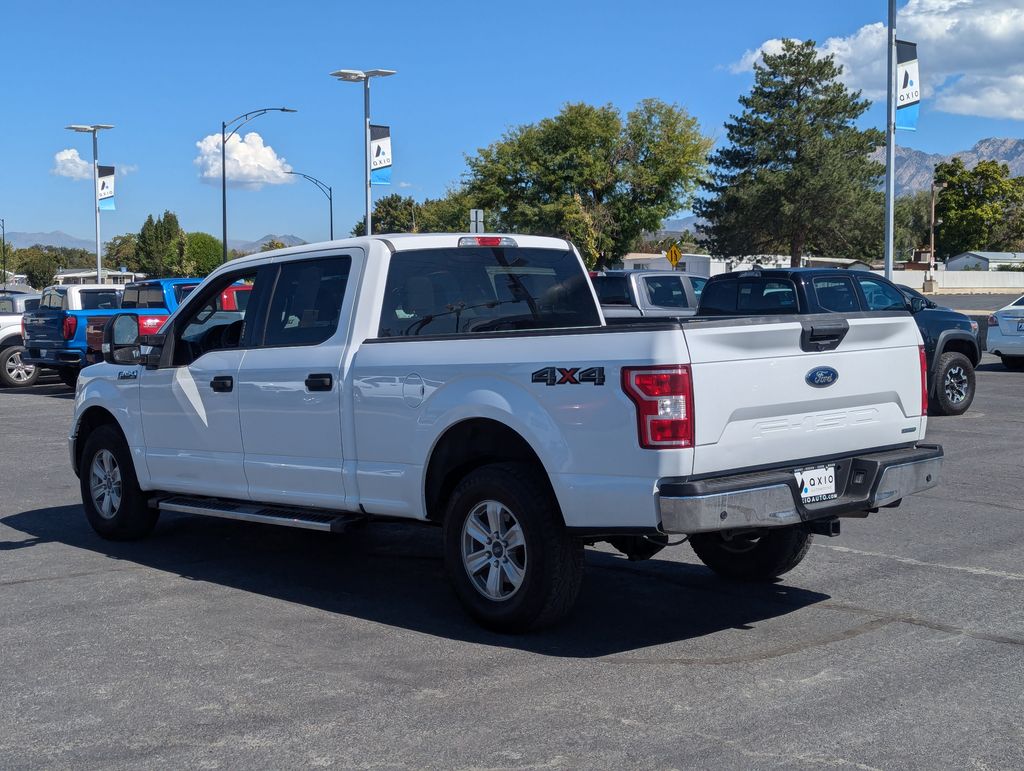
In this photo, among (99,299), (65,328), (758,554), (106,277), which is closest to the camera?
(758,554)

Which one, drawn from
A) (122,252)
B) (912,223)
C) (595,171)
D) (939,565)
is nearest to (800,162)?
(595,171)

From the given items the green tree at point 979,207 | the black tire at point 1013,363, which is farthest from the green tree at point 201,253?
the black tire at point 1013,363

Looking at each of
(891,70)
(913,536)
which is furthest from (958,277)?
(913,536)

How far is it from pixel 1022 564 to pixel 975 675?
2451 millimetres

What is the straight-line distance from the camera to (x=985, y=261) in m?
105

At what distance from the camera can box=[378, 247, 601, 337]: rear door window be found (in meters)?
6.75

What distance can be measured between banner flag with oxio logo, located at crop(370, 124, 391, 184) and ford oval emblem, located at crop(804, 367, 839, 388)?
26448 millimetres

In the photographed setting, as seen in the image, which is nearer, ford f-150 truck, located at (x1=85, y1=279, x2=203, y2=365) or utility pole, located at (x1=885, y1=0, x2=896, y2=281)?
ford f-150 truck, located at (x1=85, y1=279, x2=203, y2=365)

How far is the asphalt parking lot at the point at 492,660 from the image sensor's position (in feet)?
14.6

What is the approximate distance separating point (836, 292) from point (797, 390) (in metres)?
9.13

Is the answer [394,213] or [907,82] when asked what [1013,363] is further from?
[394,213]

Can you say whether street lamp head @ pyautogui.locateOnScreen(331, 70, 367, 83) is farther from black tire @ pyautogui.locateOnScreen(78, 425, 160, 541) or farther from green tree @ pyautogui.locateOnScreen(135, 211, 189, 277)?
green tree @ pyautogui.locateOnScreen(135, 211, 189, 277)

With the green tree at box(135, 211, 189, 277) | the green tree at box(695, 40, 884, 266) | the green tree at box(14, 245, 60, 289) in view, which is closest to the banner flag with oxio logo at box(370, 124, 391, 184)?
the green tree at box(695, 40, 884, 266)

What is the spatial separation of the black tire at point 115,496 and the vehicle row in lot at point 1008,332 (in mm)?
17389
